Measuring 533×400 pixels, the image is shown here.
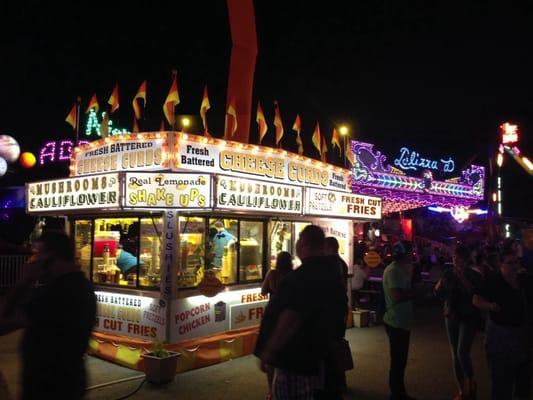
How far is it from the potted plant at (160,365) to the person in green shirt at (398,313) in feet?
10.3

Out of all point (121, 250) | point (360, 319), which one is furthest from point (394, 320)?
point (360, 319)

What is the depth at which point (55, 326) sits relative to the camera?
347cm

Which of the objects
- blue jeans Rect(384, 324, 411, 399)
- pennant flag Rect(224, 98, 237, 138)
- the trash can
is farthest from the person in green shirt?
the trash can

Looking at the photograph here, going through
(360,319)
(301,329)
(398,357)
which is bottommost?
(360,319)

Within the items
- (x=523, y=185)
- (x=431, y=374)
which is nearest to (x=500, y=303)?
(x=431, y=374)

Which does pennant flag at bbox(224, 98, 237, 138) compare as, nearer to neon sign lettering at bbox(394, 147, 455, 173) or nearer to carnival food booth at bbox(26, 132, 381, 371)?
carnival food booth at bbox(26, 132, 381, 371)

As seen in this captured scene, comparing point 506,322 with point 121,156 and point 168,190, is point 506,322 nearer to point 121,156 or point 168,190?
point 168,190

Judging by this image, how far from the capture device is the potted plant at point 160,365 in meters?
7.36

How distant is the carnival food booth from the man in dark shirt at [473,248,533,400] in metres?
4.20

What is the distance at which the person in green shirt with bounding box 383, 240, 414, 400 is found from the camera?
20.7 ft

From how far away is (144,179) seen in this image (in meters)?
8.00

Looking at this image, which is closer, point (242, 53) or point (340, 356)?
point (340, 356)

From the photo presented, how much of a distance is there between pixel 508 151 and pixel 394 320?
27.4 m

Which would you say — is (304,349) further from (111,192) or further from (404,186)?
(404,186)
